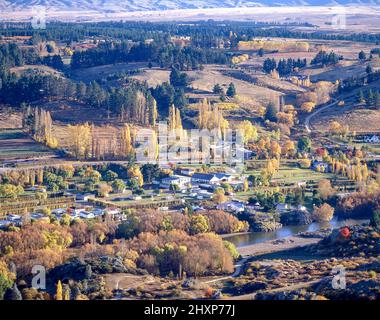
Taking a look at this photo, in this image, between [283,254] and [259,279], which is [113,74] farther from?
[259,279]

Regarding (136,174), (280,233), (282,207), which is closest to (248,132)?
(136,174)

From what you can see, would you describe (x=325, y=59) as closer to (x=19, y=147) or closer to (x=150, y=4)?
(x=19, y=147)

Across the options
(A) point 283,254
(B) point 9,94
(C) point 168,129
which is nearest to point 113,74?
(B) point 9,94

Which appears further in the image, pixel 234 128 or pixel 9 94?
pixel 9 94

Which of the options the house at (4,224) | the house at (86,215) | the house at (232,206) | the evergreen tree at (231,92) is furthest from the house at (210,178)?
the evergreen tree at (231,92)

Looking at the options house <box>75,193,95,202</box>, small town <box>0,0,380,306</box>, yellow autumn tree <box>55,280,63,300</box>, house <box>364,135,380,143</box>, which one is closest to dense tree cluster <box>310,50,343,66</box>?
small town <box>0,0,380,306</box>
